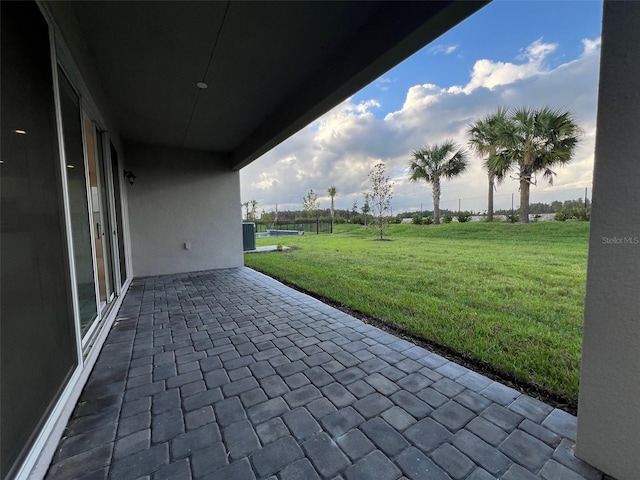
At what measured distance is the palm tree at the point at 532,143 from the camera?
32.5ft

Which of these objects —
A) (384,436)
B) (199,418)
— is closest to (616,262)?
(384,436)

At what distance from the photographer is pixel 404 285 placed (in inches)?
169

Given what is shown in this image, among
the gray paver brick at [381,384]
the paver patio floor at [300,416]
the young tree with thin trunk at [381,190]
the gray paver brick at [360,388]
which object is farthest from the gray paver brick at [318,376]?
the young tree with thin trunk at [381,190]

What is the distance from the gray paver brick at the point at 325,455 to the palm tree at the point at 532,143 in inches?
511

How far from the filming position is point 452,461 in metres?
1.24

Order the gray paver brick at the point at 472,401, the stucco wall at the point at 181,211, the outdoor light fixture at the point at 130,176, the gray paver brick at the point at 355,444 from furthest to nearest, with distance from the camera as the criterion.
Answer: the stucco wall at the point at 181,211 < the outdoor light fixture at the point at 130,176 < the gray paver brick at the point at 472,401 < the gray paver brick at the point at 355,444

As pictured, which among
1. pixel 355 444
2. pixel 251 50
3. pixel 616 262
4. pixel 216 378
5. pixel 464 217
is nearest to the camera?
pixel 616 262

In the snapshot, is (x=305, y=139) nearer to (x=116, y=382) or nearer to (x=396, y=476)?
(x=116, y=382)

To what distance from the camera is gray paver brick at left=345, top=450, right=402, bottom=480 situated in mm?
1168

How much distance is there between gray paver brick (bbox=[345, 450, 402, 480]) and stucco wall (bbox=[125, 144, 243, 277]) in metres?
5.30

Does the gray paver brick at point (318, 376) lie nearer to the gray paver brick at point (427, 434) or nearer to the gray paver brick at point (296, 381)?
the gray paver brick at point (296, 381)

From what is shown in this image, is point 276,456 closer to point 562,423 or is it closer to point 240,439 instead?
point 240,439

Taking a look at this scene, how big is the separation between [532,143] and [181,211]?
12.4 metres

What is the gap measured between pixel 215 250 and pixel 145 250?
1273mm
